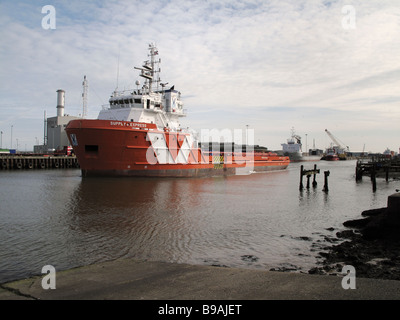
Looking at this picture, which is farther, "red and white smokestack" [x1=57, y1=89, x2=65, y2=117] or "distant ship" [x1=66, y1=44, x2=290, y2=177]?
"red and white smokestack" [x1=57, y1=89, x2=65, y2=117]

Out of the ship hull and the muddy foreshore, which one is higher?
the ship hull

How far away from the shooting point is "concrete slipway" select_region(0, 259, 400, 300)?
3.46 metres

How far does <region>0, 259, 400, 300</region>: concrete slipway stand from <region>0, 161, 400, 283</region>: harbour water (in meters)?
2.00

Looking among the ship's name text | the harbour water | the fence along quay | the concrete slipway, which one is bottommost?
the harbour water

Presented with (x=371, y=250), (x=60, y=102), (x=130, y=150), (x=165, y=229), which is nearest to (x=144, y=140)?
(x=130, y=150)

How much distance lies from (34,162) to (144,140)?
26818 mm

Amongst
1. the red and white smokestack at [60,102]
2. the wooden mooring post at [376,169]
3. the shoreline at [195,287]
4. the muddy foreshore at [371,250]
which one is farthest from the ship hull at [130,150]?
the red and white smokestack at [60,102]

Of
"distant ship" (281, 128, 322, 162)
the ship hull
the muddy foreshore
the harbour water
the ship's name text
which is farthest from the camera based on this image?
"distant ship" (281, 128, 322, 162)

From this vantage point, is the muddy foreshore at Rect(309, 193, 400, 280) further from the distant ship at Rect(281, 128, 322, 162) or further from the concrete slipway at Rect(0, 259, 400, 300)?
the distant ship at Rect(281, 128, 322, 162)

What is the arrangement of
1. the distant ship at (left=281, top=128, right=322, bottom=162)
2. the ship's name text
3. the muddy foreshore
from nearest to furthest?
the muddy foreshore → the ship's name text → the distant ship at (left=281, top=128, right=322, bottom=162)

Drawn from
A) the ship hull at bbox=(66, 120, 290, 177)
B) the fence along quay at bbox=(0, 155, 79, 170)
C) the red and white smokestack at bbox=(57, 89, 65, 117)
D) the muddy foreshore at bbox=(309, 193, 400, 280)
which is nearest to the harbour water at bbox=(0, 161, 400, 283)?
the muddy foreshore at bbox=(309, 193, 400, 280)
